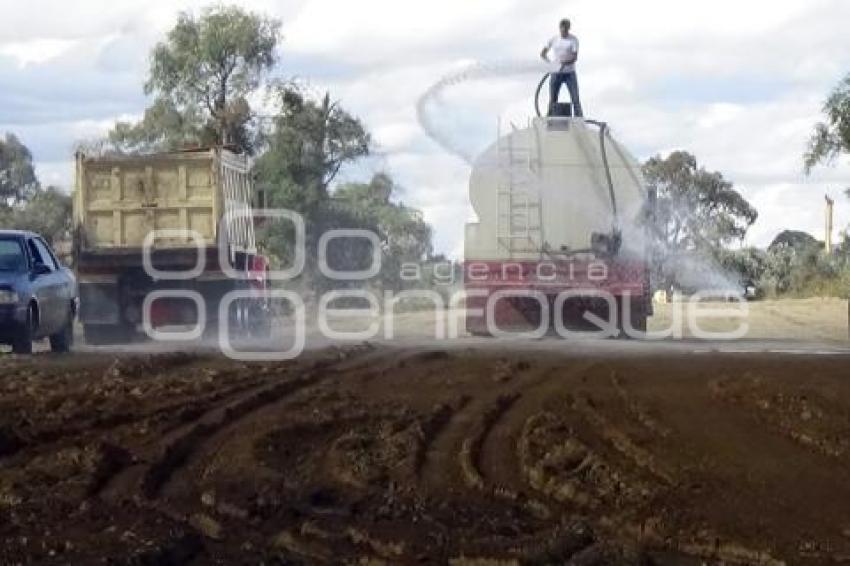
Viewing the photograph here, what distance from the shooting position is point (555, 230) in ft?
80.5

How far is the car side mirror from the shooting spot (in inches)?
805

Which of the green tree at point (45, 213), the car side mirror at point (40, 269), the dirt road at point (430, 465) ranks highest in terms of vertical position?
the green tree at point (45, 213)

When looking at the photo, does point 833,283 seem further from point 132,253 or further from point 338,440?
point 338,440

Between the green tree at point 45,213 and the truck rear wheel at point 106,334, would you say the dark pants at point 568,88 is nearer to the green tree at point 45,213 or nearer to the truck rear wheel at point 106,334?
the truck rear wheel at point 106,334

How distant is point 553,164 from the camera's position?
80.2ft

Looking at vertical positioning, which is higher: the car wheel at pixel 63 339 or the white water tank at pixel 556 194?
the white water tank at pixel 556 194

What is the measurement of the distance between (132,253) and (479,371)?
1107 cm

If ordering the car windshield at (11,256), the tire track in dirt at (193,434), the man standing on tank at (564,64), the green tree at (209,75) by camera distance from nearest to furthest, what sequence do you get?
1. the tire track in dirt at (193,434)
2. the car windshield at (11,256)
3. the man standing on tank at (564,64)
4. the green tree at (209,75)

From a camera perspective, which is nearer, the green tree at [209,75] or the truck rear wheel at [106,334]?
the truck rear wheel at [106,334]

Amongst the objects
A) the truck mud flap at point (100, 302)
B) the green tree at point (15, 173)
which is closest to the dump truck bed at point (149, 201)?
the truck mud flap at point (100, 302)

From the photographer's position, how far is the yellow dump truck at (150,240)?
2600 centimetres

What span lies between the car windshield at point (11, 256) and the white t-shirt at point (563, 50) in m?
8.22

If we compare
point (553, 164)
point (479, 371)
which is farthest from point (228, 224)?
point (479, 371)

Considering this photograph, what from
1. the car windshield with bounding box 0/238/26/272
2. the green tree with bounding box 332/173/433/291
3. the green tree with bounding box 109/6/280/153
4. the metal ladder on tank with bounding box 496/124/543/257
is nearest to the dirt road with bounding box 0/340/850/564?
the car windshield with bounding box 0/238/26/272
